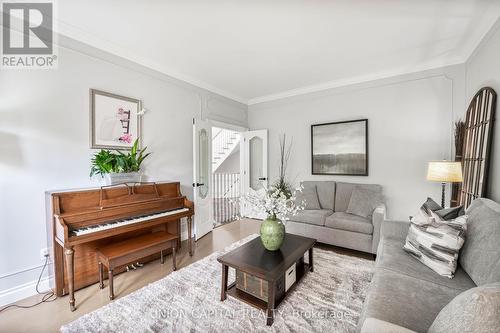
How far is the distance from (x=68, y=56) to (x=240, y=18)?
187 cm

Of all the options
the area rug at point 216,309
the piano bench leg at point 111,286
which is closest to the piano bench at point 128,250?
the piano bench leg at point 111,286

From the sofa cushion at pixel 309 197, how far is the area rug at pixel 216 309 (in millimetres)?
1342

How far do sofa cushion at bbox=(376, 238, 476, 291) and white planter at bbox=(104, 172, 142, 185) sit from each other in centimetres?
256

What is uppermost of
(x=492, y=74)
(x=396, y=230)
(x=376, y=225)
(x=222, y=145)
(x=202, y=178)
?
(x=492, y=74)

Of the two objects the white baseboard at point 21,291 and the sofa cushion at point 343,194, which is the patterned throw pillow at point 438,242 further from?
the white baseboard at point 21,291

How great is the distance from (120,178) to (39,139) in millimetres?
804

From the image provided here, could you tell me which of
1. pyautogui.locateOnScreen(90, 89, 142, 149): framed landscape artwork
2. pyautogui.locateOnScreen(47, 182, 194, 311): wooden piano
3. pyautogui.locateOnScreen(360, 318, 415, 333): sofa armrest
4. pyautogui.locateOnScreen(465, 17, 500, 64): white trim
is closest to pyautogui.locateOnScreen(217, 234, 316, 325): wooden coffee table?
pyautogui.locateOnScreen(360, 318, 415, 333): sofa armrest

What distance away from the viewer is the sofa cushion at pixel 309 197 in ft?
11.9

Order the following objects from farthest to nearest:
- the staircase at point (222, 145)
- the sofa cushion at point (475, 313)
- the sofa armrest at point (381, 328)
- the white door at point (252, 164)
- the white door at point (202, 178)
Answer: the staircase at point (222, 145) < the white door at point (252, 164) < the white door at point (202, 178) < the sofa armrest at point (381, 328) < the sofa cushion at point (475, 313)

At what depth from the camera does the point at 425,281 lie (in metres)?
1.44

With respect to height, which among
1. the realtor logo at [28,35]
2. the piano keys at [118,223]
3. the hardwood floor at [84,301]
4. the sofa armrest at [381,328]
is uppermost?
the realtor logo at [28,35]

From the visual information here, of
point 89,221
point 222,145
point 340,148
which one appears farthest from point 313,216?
point 222,145

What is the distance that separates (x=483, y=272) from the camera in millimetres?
1296

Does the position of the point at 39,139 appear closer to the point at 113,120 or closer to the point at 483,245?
the point at 113,120
